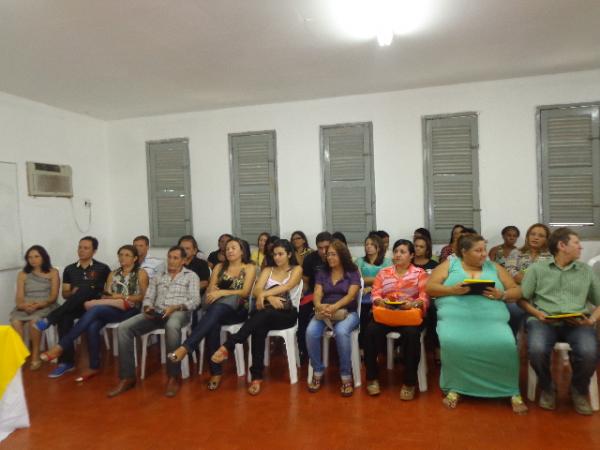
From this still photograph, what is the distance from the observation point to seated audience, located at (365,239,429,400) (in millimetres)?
3252

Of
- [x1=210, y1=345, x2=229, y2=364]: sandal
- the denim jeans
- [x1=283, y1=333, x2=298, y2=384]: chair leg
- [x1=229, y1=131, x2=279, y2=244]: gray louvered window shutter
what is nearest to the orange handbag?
[x1=283, y1=333, x2=298, y2=384]: chair leg

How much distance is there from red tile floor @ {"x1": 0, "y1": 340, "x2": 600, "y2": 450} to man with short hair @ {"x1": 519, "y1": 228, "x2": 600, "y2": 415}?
18 cm

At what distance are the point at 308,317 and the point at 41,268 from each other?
2.66 meters

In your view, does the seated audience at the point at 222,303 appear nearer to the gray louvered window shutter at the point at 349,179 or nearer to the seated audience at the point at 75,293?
the seated audience at the point at 75,293

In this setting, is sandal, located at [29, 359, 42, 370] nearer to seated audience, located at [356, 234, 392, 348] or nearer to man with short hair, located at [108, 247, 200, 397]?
man with short hair, located at [108, 247, 200, 397]

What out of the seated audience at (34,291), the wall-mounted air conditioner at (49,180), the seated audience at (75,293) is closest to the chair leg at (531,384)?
the seated audience at (75,293)

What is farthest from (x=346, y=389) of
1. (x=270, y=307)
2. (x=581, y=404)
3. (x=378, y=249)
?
(x=581, y=404)

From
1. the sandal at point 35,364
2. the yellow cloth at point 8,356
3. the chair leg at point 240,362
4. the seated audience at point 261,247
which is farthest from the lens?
the seated audience at point 261,247

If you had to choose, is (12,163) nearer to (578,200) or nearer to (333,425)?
(333,425)

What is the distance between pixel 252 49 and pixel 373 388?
283 cm

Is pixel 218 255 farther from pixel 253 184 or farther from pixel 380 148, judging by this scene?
pixel 380 148

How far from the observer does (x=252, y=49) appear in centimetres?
392

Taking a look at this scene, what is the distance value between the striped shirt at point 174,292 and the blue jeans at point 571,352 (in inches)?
100

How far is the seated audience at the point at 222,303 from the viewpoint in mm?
3600
